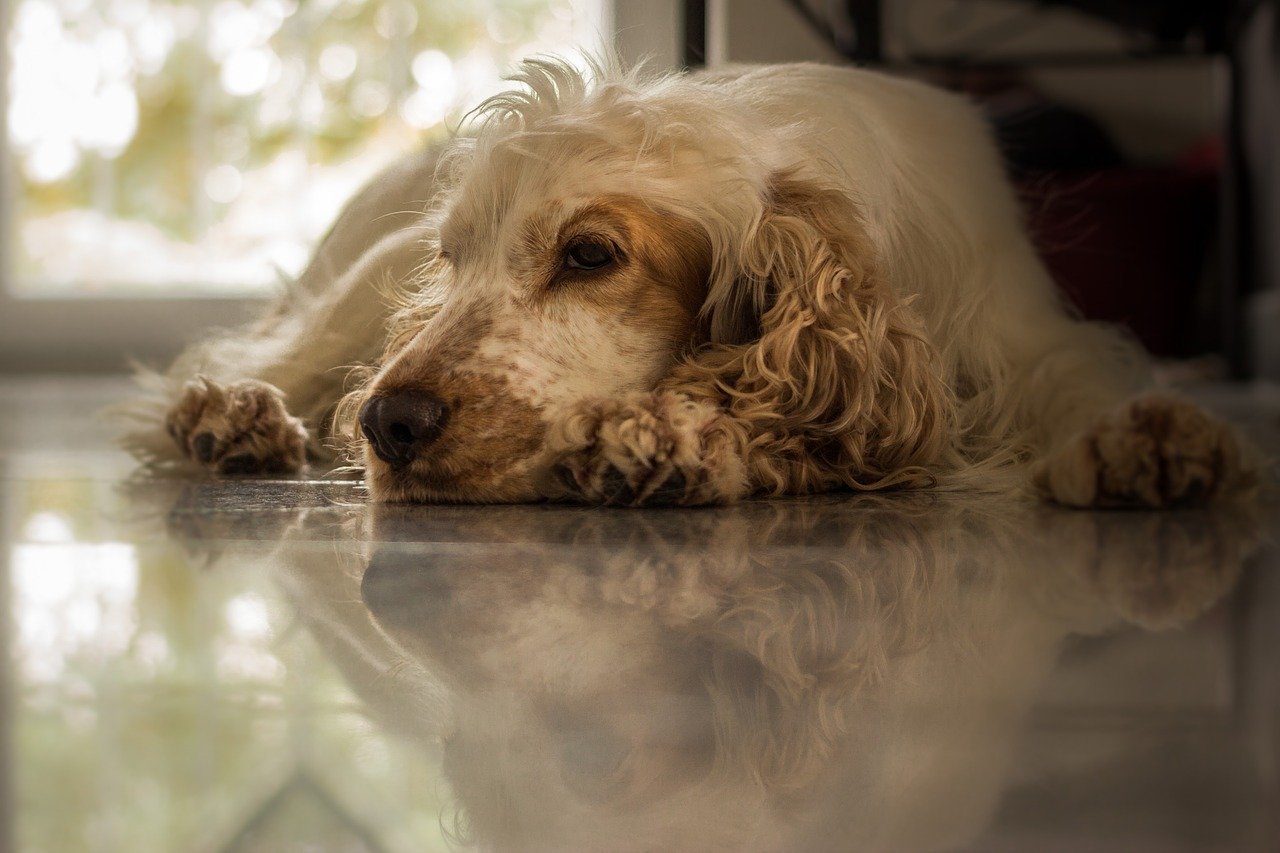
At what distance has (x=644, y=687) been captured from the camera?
2.89 feet

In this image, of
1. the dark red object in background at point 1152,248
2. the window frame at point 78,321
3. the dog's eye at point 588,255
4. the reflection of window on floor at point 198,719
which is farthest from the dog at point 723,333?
the window frame at point 78,321

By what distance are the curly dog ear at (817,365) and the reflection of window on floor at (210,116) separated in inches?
247

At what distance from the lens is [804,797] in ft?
2.26

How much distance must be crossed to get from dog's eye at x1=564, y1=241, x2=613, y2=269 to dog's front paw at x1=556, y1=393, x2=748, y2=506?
239mm

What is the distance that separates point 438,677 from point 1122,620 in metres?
0.52

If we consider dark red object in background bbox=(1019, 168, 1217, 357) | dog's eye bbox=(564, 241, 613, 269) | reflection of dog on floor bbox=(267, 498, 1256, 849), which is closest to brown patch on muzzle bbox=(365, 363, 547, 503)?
reflection of dog on floor bbox=(267, 498, 1256, 849)

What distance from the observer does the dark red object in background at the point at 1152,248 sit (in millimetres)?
5824

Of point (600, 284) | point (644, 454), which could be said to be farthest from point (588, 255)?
point (644, 454)

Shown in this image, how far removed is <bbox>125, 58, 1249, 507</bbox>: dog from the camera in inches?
70.5

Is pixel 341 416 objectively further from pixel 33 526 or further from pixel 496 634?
pixel 496 634

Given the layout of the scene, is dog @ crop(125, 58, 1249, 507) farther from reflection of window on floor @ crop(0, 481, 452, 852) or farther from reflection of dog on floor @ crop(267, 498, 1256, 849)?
reflection of window on floor @ crop(0, 481, 452, 852)

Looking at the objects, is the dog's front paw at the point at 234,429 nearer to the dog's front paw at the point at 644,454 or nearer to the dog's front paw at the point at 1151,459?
the dog's front paw at the point at 644,454

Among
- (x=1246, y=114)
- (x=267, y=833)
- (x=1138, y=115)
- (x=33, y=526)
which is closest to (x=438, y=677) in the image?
(x=267, y=833)

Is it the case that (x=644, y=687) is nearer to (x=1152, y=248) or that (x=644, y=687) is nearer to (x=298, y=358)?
(x=298, y=358)
